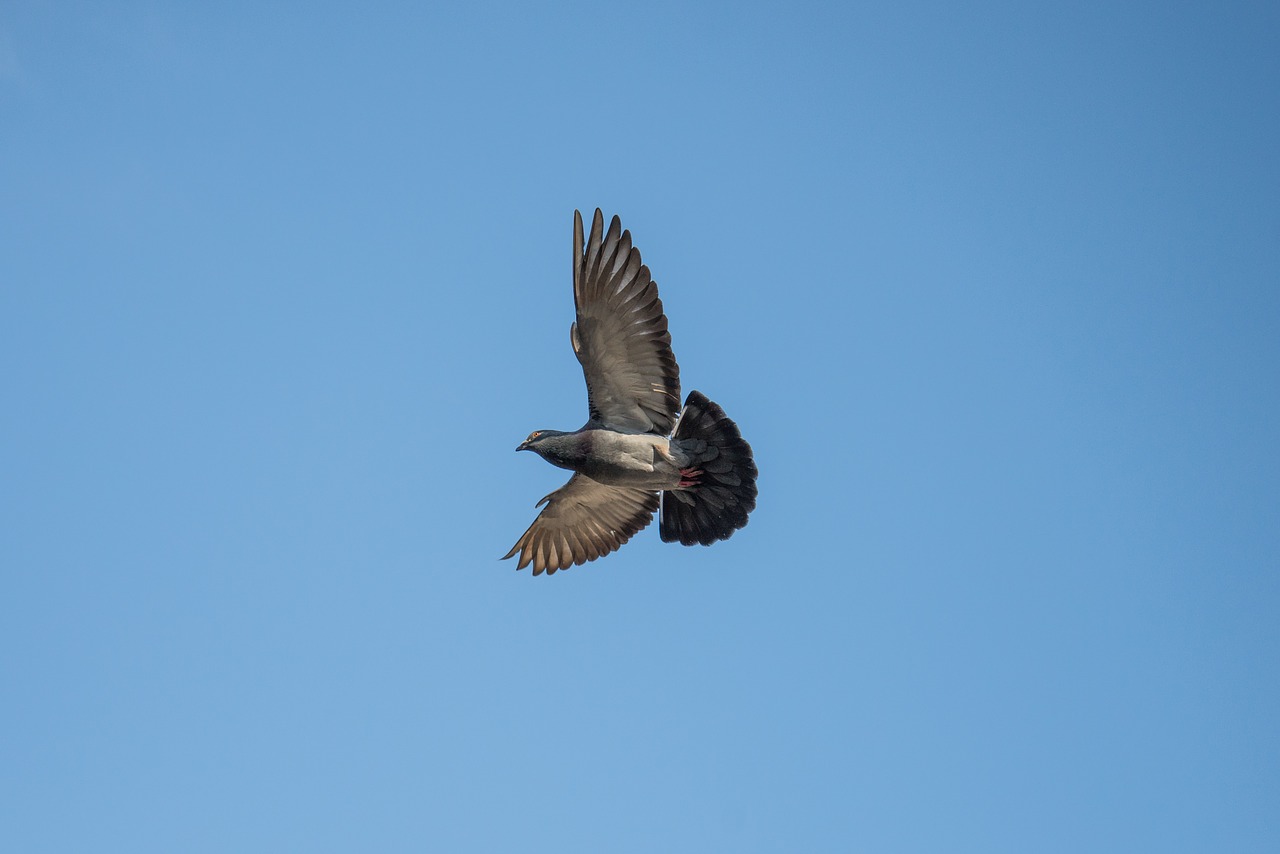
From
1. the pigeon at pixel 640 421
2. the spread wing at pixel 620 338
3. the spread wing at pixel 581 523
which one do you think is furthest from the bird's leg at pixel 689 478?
the spread wing at pixel 581 523

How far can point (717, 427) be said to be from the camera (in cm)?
1376

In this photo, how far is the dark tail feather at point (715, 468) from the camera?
13.8m

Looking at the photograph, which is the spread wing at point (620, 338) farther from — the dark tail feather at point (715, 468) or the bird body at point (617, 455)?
the dark tail feather at point (715, 468)

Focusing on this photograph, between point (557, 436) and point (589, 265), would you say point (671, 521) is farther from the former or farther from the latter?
point (589, 265)

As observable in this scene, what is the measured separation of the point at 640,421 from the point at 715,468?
112cm

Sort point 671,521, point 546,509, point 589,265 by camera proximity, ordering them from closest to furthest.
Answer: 1. point 589,265
2. point 671,521
3. point 546,509

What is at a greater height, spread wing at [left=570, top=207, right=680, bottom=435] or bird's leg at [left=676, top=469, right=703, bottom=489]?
spread wing at [left=570, top=207, right=680, bottom=435]

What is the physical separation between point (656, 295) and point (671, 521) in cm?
281

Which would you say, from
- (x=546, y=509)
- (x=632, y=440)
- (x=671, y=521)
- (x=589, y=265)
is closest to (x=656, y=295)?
(x=589, y=265)

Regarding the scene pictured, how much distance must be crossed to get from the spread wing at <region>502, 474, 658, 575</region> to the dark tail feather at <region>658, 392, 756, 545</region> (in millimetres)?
1635

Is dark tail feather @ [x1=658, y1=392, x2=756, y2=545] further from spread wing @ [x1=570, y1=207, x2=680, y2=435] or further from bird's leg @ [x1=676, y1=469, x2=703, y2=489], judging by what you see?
spread wing @ [x1=570, y1=207, x2=680, y2=435]

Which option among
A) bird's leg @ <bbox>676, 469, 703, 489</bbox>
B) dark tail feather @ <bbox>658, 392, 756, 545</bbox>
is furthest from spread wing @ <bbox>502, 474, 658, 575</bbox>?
dark tail feather @ <bbox>658, 392, 756, 545</bbox>

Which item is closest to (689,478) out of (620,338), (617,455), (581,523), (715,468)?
(715,468)

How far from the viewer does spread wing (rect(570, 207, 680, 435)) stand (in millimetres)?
13438
